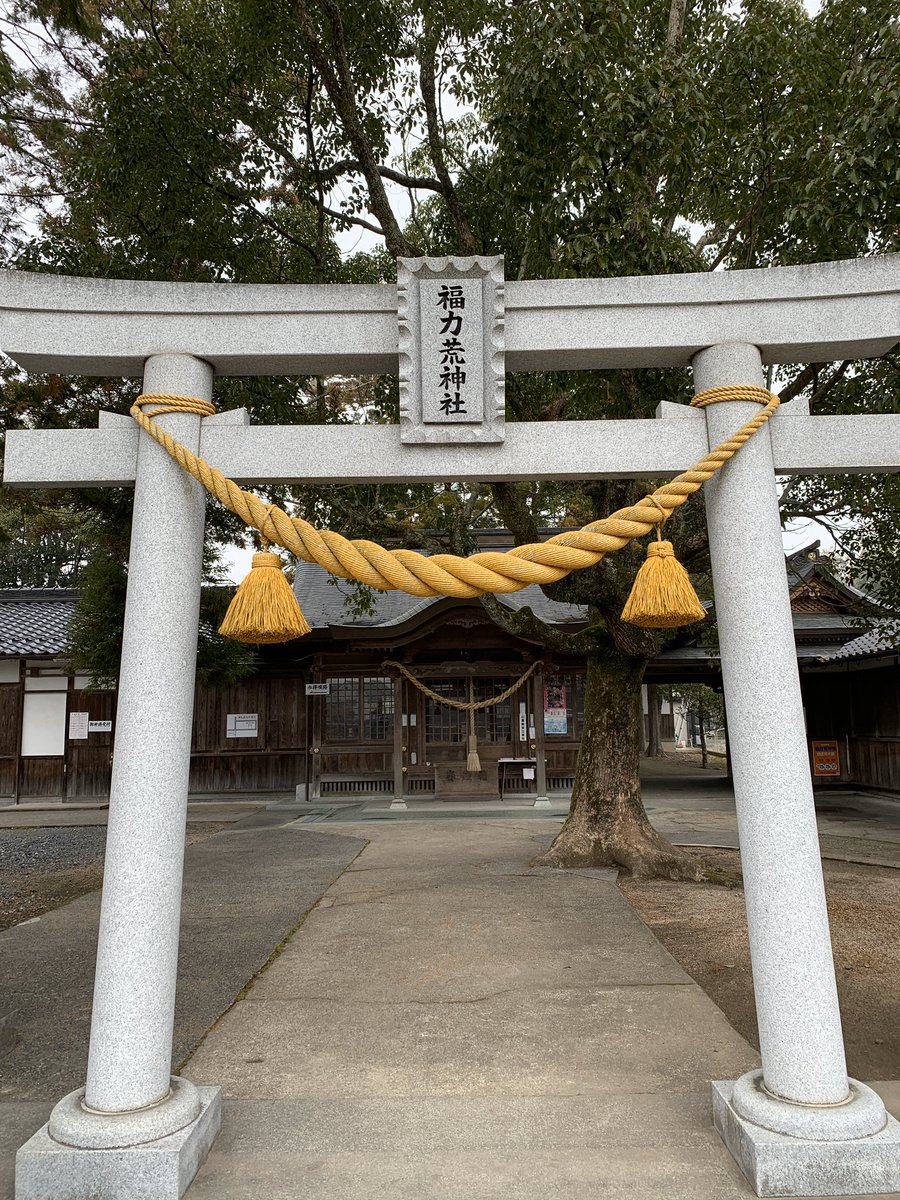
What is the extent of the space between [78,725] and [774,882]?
15.5 m

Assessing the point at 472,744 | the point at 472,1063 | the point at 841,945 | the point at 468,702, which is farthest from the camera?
the point at 468,702

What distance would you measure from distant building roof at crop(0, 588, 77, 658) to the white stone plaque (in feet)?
46.0

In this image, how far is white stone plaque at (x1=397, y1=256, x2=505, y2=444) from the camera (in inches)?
118

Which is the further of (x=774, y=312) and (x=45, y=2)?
(x=45, y=2)

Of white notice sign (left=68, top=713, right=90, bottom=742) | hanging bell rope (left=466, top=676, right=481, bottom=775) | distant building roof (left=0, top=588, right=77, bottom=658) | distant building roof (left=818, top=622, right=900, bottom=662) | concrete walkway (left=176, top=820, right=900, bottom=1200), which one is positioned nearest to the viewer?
concrete walkway (left=176, top=820, right=900, bottom=1200)

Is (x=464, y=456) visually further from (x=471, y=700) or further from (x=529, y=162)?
(x=471, y=700)

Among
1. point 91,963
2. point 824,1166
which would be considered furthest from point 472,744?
point 824,1166

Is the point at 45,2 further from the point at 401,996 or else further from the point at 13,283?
the point at 401,996

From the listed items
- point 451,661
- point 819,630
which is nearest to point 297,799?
point 451,661

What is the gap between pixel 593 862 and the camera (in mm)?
7820

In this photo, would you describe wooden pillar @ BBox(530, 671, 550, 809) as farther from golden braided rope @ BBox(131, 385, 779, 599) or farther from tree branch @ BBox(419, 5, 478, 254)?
golden braided rope @ BBox(131, 385, 779, 599)

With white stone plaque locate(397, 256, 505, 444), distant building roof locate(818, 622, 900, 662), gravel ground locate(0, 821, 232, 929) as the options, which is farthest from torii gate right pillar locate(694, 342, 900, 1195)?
distant building roof locate(818, 622, 900, 662)

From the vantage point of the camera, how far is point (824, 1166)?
7.85 ft

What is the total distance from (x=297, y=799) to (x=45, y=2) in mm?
12393
